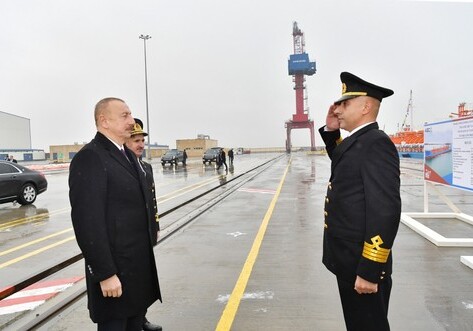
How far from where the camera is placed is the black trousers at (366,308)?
2.27 m

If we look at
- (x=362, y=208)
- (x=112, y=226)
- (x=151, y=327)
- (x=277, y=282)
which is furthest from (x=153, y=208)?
(x=277, y=282)

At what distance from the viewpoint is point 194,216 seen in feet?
30.6

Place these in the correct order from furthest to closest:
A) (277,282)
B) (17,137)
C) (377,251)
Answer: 1. (17,137)
2. (277,282)
3. (377,251)

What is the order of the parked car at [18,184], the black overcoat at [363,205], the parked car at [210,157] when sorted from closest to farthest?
the black overcoat at [363,205]
the parked car at [18,184]
the parked car at [210,157]

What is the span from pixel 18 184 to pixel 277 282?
10698 millimetres

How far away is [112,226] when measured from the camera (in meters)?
2.37

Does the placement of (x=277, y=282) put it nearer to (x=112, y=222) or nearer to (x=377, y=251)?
(x=377, y=251)

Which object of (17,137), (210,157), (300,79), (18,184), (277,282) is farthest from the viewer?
(17,137)

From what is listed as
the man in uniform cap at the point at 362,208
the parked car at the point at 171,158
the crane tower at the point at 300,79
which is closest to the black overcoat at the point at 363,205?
the man in uniform cap at the point at 362,208

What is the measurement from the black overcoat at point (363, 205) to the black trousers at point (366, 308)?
0.09 meters

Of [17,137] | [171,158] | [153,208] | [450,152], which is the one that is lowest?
[171,158]

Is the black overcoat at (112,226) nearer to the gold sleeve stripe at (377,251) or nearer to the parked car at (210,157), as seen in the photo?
the gold sleeve stripe at (377,251)

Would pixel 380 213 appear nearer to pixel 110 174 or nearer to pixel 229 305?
pixel 110 174

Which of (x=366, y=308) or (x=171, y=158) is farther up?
(x=171, y=158)
